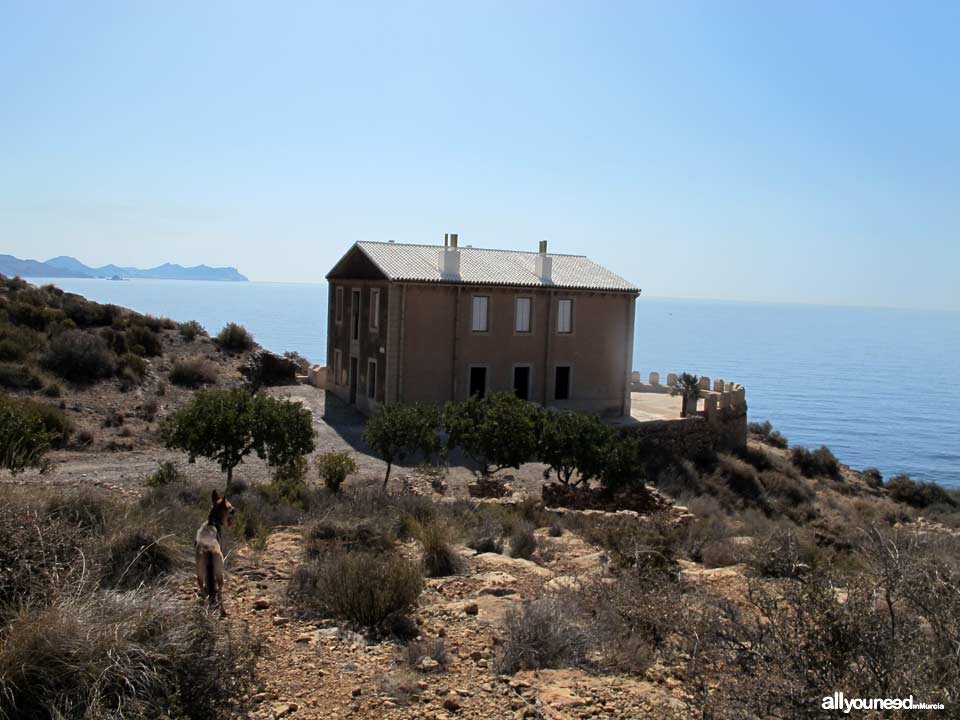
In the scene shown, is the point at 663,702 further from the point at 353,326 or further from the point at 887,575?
the point at 353,326

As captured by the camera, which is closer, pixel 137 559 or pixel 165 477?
pixel 137 559

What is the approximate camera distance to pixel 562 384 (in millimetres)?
31172

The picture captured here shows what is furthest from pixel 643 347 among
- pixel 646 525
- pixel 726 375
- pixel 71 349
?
pixel 646 525

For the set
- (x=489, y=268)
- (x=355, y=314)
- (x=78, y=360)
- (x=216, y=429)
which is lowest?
(x=216, y=429)

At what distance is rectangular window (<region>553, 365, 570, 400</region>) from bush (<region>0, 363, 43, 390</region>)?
1800 cm

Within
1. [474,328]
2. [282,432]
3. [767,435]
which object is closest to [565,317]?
[474,328]

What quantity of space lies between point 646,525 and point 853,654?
273 inches

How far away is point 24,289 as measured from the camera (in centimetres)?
3988

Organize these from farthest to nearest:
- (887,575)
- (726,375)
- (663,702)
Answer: (726,375), (663,702), (887,575)

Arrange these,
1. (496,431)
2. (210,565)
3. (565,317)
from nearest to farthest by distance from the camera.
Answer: (210,565) < (496,431) < (565,317)

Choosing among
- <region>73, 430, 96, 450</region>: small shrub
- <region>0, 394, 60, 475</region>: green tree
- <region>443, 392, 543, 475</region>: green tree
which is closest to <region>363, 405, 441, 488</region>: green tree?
<region>443, 392, 543, 475</region>: green tree

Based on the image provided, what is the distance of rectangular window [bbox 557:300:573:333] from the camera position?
101 ft

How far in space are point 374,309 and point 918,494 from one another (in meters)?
24.3

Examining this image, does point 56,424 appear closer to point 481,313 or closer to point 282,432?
point 282,432
